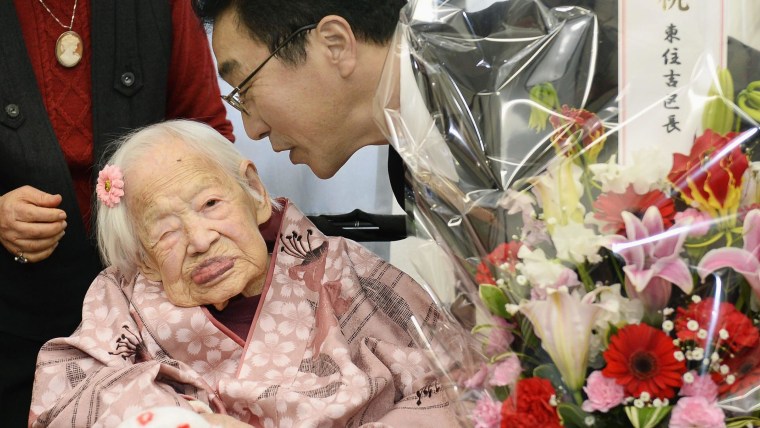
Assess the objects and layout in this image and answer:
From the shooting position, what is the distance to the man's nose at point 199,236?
172 centimetres

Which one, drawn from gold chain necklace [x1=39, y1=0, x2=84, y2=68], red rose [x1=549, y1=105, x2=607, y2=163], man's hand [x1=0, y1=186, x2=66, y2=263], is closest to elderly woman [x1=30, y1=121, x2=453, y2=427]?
man's hand [x1=0, y1=186, x2=66, y2=263]

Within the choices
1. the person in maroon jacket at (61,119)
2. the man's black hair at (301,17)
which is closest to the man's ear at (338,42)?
the man's black hair at (301,17)

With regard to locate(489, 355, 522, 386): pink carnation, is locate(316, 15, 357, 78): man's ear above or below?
above

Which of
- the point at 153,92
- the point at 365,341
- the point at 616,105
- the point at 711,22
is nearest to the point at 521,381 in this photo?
the point at 616,105

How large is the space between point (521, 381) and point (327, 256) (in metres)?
0.86

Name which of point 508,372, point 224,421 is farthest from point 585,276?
point 224,421

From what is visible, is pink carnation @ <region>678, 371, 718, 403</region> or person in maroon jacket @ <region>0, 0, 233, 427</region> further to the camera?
person in maroon jacket @ <region>0, 0, 233, 427</region>

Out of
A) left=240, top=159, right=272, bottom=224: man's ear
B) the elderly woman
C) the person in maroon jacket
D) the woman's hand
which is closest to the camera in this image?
the woman's hand

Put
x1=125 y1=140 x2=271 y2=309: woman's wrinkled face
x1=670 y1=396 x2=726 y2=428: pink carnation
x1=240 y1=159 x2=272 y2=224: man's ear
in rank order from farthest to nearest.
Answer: x1=240 y1=159 x2=272 y2=224: man's ear, x1=125 y1=140 x2=271 y2=309: woman's wrinkled face, x1=670 y1=396 x2=726 y2=428: pink carnation

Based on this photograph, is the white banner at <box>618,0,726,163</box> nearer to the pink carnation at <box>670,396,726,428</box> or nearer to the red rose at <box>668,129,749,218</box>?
the red rose at <box>668,129,749,218</box>

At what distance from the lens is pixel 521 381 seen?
3.71 ft

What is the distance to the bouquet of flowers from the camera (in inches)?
41.4

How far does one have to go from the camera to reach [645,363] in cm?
104

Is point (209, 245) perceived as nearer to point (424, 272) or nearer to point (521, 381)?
point (424, 272)
